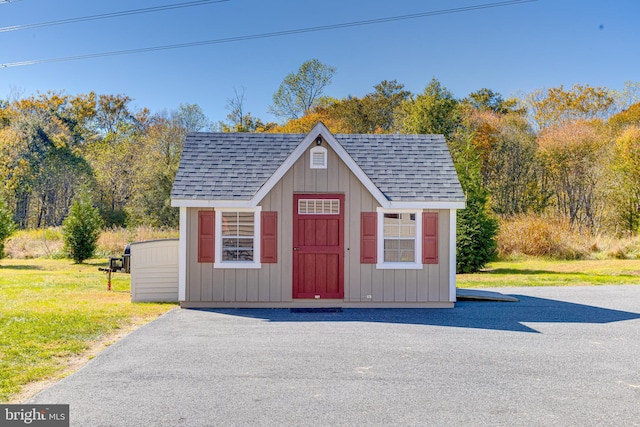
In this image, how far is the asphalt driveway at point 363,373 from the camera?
16.6 feet

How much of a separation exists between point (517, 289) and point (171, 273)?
29.3 ft

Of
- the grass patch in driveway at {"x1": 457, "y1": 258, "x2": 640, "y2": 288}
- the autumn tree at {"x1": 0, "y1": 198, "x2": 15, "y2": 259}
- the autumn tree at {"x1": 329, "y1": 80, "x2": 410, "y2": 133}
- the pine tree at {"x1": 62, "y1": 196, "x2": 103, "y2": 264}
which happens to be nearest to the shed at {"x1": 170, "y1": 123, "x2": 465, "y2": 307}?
the grass patch in driveway at {"x1": 457, "y1": 258, "x2": 640, "y2": 288}

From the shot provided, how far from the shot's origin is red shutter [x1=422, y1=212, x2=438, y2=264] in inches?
461

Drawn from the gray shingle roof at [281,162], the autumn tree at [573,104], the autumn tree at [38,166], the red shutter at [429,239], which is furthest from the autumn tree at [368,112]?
the red shutter at [429,239]

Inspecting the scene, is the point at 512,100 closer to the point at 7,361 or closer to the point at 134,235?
the point at 134,235

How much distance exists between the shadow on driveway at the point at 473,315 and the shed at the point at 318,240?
0.45 meters

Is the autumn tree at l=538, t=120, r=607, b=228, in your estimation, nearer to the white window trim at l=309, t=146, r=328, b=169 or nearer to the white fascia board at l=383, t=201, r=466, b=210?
the white fascia board at l=383, t=201, r=466, b=210

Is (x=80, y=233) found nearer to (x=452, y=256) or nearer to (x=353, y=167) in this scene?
(x=353, y=167)

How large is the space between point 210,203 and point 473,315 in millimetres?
5532

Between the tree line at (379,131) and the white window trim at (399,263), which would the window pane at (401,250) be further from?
the tree line at (379,131)

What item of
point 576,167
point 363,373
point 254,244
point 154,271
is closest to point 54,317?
point 154,271

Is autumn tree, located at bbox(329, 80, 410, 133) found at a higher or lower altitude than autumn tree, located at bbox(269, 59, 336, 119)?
lower

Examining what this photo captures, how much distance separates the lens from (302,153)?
1170cm

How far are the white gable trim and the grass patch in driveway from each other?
578cm
